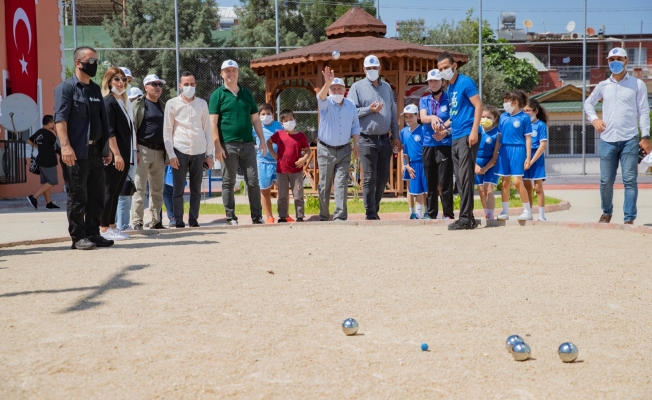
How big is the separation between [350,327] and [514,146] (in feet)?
21.8

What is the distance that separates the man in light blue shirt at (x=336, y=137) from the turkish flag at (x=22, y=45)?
11.3 meters

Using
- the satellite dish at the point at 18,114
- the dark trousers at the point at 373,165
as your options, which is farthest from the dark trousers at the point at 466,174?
the satellite dish at the point at 18,114

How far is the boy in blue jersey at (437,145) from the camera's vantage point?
1004cm

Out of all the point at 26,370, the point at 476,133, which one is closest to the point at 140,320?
the point at 26,370

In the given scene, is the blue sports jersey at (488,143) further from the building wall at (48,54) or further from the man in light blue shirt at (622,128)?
the building wall at (48,54)

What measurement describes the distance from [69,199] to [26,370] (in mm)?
4598

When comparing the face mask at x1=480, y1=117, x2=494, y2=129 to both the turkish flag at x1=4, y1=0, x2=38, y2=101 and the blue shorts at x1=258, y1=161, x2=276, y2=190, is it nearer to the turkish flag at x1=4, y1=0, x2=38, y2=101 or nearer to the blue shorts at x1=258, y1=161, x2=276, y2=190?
the blue shorts at x1=258, y1=161, x2=276, y2=190

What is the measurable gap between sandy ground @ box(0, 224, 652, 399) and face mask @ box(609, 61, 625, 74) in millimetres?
2569

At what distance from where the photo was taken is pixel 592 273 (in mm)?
6434

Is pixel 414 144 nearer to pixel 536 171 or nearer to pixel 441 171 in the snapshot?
pixel 536 171

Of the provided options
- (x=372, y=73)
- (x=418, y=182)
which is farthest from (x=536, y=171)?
(x=372, y=73)

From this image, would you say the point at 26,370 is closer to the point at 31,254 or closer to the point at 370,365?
the point at 370,365

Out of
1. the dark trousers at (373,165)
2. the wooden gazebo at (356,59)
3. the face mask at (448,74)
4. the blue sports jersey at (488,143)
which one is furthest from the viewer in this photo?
the wooden gazebo at (356,59)

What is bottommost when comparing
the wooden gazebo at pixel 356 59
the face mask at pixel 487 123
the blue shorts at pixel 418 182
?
the blue shorts at pixel 418 182
